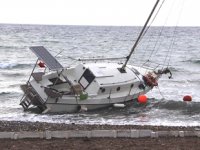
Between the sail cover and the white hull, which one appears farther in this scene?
the sail cover

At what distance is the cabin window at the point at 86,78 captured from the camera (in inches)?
1053

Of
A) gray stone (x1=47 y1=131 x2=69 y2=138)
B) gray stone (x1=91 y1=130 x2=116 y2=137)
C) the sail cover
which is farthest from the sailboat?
gray stone (x1=91 y1=130 x2=116 y2=137)

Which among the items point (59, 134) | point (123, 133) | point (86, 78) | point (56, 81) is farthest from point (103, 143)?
point (86, 78)

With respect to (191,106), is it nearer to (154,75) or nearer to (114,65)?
(154,75)

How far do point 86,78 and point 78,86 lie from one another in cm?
132

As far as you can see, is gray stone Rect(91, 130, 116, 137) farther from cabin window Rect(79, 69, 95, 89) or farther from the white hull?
cabin window Rect(79, 69, 95, 89)

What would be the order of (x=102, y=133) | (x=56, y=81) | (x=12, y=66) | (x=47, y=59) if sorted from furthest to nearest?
(x=12, y=66) → (x=56, y=81) → (x=47, y=59) → (x=102, y=133)

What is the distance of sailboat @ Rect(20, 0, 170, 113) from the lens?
25.4 meters

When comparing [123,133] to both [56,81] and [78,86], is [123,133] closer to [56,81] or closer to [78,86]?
[78,86]

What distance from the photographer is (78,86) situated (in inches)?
1022

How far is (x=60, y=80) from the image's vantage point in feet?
89.7

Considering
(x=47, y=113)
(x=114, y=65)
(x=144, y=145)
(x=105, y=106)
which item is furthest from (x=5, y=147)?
(x=114, y=65)

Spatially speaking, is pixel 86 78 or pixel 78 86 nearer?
pixel 78 86

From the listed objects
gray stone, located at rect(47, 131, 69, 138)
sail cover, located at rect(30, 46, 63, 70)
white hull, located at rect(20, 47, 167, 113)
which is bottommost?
white hull, located at rect(20, 47, 167, 113)
